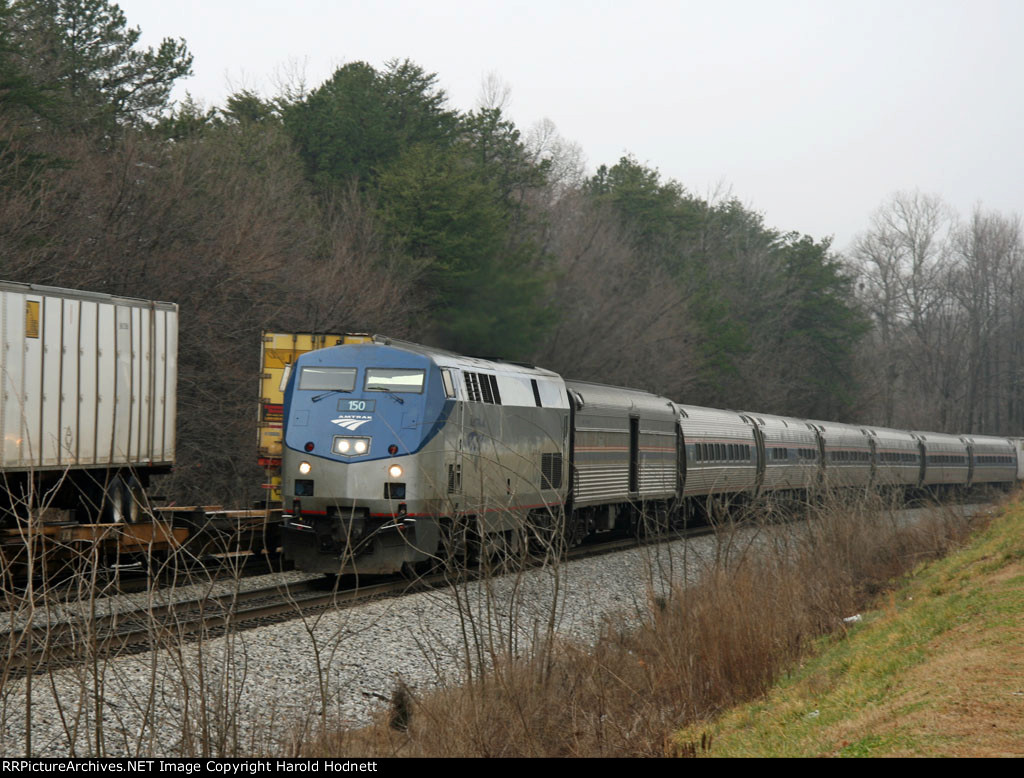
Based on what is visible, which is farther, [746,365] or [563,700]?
[746,365]

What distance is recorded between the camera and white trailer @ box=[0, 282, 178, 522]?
40.2 ft

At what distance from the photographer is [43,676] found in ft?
28.5

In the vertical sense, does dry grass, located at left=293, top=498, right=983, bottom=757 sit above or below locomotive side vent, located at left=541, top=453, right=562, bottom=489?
below

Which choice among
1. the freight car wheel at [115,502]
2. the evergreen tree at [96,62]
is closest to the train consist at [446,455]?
the freight car wheel at [115,502]

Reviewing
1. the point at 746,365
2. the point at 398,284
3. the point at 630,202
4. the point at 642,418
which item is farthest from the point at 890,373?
the point at 642,418

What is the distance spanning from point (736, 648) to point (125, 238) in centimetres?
1926

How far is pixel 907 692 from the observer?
27.4 ft

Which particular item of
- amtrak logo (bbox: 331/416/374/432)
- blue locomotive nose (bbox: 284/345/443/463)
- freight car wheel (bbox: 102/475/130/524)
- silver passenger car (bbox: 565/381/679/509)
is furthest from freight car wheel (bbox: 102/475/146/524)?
silver passenger car (bbox: 565/381/679/509)

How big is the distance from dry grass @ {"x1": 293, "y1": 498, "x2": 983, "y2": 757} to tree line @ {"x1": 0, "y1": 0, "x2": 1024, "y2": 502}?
1446 centimetres

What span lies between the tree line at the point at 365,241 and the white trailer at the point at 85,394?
7.00 metres

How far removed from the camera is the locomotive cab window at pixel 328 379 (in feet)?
49.5

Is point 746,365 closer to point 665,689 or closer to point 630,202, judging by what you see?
point 630,202

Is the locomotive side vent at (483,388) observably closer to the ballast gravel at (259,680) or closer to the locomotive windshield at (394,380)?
the locomotive windshield at (394,380)

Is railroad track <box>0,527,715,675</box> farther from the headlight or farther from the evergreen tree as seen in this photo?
the evergreen tree
